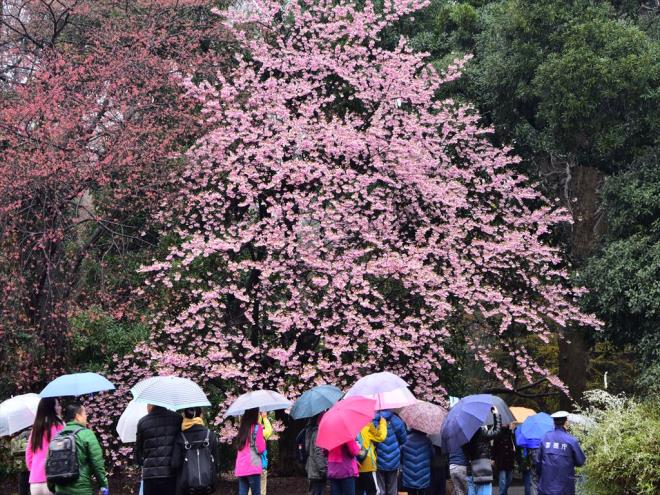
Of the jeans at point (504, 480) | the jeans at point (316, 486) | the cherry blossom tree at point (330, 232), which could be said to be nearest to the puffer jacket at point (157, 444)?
the jeans at point (316, 486)

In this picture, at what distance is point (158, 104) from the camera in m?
16.1

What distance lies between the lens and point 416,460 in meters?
9.48

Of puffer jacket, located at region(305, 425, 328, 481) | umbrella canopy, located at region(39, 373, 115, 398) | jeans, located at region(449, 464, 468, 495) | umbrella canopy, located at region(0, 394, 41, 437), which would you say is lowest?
jeans, located at region(449, 464, 468, 495)

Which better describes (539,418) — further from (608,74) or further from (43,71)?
(43,71)

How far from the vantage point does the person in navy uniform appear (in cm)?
850

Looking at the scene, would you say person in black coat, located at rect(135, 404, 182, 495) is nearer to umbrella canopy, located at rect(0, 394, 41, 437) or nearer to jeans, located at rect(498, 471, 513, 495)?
→ umbrella canopy, located at rect(0, 394, 41, 437)

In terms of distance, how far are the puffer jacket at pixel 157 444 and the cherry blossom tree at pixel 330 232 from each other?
7.07 meters

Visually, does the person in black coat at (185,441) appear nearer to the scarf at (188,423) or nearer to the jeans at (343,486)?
the scarf at (188,423)

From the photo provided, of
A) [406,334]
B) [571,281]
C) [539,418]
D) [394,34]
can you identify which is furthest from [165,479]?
[394,34]

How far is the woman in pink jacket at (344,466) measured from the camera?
813cm

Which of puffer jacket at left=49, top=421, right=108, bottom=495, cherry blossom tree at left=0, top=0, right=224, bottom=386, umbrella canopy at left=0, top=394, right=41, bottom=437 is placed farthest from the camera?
cherry blossom tree at left=0, top=0, right=224, bottom=386

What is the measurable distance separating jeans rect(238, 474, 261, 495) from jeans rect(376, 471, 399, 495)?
4.60 feet

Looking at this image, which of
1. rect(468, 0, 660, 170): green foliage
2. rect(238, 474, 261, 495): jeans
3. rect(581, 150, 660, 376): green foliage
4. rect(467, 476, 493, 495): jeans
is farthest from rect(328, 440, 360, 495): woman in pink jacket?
rect(468, 0, 660, 170): green foliage

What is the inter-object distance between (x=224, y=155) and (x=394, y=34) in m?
6.31
